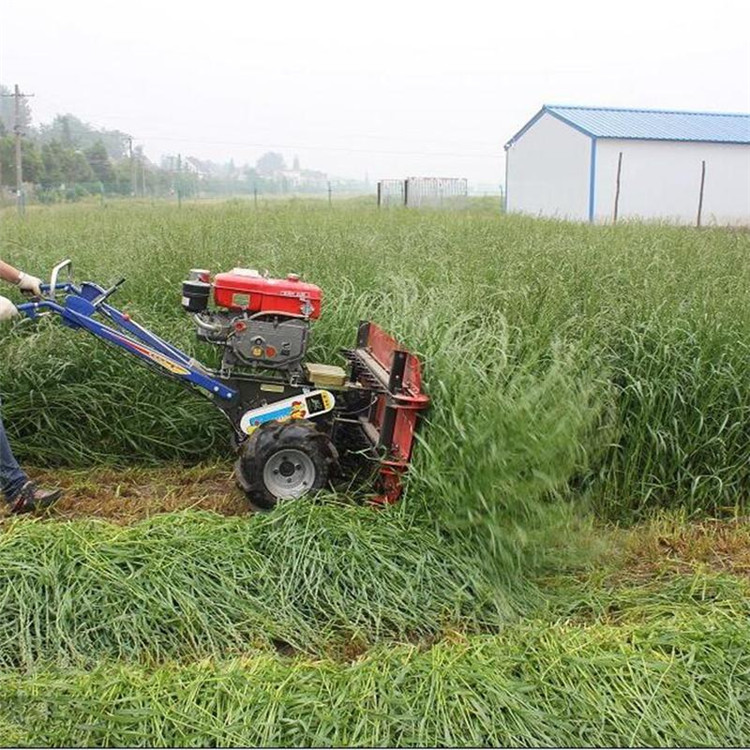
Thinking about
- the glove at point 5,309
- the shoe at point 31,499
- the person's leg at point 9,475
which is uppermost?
the glove at point 5,309

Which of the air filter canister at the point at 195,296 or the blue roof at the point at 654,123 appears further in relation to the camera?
the blue roof at the point at 654,123

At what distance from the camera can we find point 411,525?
3715 millimetres

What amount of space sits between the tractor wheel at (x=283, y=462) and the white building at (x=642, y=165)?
21238 millimetres

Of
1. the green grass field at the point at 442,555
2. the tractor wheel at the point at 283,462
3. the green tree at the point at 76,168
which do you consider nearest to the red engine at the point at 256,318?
the tractor wheel at the point at 283,462

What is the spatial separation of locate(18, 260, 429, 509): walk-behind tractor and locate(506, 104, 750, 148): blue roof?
2255cm

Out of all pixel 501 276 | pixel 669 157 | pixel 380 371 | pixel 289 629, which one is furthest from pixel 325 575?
pixel 669 157

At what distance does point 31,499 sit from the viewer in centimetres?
423

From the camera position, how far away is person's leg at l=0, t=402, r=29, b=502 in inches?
165

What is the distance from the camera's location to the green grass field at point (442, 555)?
2799mm

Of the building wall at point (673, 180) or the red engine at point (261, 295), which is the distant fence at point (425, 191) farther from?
the red engine at point (261, 295)

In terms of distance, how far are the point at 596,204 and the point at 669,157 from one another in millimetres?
2898

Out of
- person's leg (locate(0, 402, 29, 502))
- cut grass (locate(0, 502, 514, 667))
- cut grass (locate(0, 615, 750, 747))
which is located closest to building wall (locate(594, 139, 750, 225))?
person's leg (locate(0, 402, 29, 502))

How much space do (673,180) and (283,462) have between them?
24868mm

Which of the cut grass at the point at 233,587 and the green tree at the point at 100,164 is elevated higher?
the green tree at the point at 100,164
